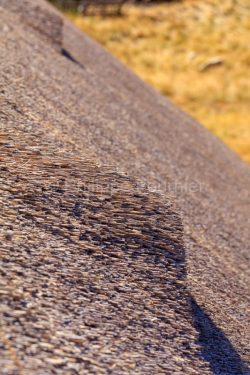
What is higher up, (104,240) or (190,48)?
(104,240)

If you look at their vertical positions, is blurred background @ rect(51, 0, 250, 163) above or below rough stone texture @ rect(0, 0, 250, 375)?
below

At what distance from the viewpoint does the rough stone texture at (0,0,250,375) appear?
13.4 feet

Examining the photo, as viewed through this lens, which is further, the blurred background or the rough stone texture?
the blurred background

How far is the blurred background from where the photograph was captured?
93.2 feet

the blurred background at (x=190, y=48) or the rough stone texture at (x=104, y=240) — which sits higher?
the rough stone texture at (x=104, y=240)

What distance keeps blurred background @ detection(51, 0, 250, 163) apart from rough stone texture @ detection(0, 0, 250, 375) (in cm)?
1387

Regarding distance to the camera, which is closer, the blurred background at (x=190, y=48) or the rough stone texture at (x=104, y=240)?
the rough stone texture at (x=104, y=240)

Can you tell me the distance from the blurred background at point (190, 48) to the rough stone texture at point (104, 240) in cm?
1387

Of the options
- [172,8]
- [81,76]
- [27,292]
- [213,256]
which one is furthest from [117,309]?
[172,8]

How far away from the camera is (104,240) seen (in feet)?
16.4

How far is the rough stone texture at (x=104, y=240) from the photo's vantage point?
4090mm

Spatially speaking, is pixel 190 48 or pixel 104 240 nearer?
pixel 104 240

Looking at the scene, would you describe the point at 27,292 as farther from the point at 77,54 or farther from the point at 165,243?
the point at 77,54

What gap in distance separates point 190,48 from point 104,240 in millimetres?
32386
